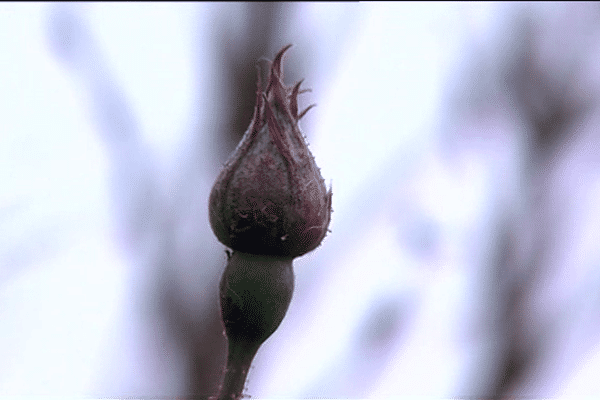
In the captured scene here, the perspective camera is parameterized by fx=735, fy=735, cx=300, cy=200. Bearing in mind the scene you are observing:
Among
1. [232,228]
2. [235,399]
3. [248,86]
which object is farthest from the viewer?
[248,86]

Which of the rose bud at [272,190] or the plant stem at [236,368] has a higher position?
the rose bud at [272,190]

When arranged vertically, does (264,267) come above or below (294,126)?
below

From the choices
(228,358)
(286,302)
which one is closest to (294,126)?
(286,302)

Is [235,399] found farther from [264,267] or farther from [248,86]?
[248,86]

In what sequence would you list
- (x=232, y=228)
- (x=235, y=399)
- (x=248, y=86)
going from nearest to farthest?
(x=235, y=399), (x=232, y=228), (x=248, y=86)

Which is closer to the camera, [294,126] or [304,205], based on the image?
[304,205]

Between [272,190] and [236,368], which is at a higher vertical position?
[272,190]

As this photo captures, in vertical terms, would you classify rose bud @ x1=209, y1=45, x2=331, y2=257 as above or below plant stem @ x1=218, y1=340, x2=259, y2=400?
above

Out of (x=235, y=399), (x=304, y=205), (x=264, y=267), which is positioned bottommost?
(x=235, y=399)
